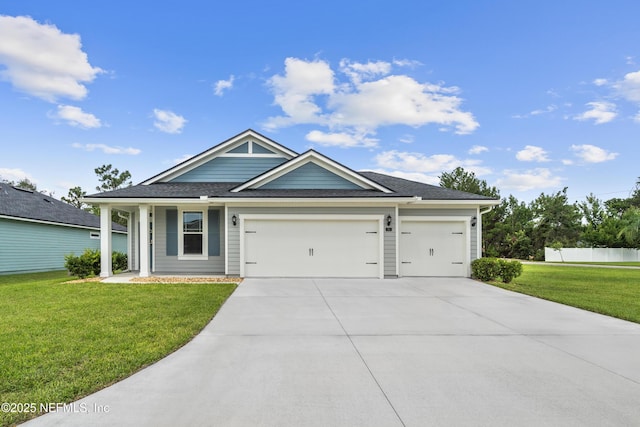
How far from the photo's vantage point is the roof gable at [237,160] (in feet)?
44.5

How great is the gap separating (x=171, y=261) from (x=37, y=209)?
10.7 metres

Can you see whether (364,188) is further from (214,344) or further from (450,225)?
(214,344)

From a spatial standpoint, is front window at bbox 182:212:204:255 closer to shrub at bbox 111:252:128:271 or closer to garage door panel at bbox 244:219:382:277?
garage door panel at bbox 244:219:382:277

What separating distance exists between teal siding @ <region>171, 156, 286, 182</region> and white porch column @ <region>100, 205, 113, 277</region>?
2.93 metres

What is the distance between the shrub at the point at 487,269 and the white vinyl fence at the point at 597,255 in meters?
25.0

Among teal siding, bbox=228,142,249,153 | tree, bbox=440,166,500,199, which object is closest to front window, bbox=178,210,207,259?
teal siding, bbox=228,142,249,153

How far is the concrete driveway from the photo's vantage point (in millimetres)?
A: 2799

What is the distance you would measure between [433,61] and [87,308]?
15819 millimetres

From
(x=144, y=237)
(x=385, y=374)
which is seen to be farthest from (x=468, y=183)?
(x=385, y=374)

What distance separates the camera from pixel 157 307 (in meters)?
6.69

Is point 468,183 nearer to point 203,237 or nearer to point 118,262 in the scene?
point 203,237

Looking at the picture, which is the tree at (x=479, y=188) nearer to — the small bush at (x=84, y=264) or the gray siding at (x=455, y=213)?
the gray siding at (x=455, y=213)

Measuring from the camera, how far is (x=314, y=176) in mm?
12031

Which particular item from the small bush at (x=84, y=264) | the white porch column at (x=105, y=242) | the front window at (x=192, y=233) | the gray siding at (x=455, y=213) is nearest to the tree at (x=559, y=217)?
the gray siding at (x=455, y=213)
